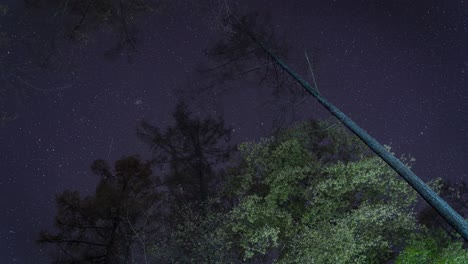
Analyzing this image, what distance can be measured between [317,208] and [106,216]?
483 inches

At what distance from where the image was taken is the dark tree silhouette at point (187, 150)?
78.6 ft

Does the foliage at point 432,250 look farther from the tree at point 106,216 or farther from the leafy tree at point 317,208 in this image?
the tree at point 106,216

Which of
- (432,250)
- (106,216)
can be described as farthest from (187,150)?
(432,250)

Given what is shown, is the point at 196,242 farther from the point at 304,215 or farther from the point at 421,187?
the point at 421,187

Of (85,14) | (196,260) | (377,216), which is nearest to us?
(85,14)

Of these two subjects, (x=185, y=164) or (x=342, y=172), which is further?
(x=185, y=164)

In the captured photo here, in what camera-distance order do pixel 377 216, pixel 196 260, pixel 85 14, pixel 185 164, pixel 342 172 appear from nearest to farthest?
pixel 85 14, pixel 377 216, pixel 342 172, pixel 196 260, pixel 185 164

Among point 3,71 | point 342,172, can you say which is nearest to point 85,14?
point 3,71

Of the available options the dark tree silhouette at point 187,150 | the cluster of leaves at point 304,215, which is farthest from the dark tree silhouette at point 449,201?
the dark tree silhouette at point 187,150

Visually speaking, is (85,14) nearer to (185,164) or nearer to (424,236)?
(185,164)

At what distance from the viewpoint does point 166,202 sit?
2442 cm

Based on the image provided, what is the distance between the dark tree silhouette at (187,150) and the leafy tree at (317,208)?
4.94 m

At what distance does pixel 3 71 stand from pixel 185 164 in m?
11.9

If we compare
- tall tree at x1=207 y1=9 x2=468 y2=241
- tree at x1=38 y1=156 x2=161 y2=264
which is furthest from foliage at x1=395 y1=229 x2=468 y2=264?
tree at x1=38 y1=156 x2=161 y2=264
